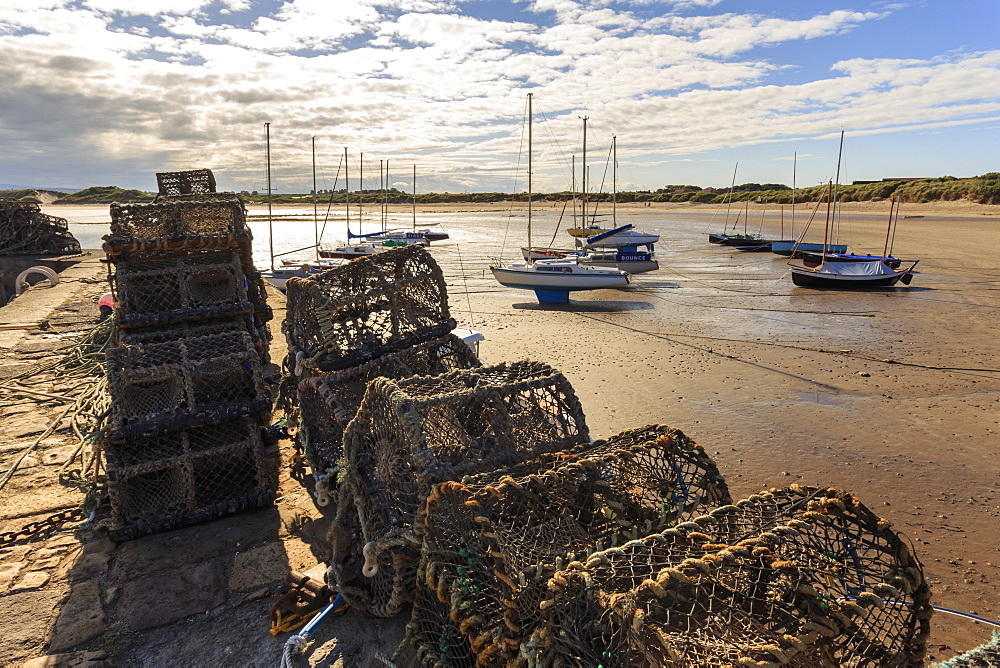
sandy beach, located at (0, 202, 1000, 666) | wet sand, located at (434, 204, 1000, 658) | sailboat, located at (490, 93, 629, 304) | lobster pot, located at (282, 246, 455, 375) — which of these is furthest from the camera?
sailboat, located at (490, 93, 629, 304)

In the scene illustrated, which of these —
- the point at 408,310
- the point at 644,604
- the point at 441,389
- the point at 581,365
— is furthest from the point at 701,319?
the point at 644,604

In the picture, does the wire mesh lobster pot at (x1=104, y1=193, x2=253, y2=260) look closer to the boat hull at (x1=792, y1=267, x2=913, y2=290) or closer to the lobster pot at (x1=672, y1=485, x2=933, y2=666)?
the lobster pot at (x1=672, y1=485, x2=933, y2=666)

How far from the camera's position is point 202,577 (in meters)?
3.58

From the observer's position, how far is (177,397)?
4.20 meters

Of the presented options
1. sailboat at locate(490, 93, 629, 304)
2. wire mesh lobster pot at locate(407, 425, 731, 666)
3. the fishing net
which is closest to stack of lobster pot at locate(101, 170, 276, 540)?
wire mesh lobster pot at locate(407, 425, 731, 666)

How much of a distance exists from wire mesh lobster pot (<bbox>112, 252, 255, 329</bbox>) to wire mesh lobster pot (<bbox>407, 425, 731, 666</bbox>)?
3.42 meters

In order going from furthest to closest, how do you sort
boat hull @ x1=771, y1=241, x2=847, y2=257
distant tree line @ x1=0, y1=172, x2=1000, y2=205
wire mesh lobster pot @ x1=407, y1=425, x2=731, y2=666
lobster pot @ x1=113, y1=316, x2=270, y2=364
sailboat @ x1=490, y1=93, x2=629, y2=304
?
distant tree line @ x1=0, y1=172, x2=1000, y2=205 → boat hull @ x1=771, y1=241, x2=847, y2=257 → sailboat @ x1=490, y1=93, x2=629, y2=304 → lobster pot @ x1=113, y1=316, x2=270, y2=364 → wire mesh lobster pot @ x1=407, y1=425, x2=731, y2=666

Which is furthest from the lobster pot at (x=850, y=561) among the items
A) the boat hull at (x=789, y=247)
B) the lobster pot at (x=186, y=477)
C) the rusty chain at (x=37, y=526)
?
the boat hull at (x=789, y=247)

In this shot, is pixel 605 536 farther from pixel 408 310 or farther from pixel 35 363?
pixel 35 363

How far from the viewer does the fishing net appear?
1944 cm

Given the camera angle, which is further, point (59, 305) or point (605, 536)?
point (59, 305)

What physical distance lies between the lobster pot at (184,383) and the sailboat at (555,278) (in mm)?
12978

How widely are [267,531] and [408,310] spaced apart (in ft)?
6.64

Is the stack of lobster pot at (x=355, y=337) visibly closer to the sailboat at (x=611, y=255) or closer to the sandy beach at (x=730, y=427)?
the sandy beach at (x=730, y=427)
